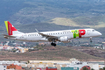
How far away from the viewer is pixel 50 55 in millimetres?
141625

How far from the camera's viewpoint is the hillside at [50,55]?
134 m

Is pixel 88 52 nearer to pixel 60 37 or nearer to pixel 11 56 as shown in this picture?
pixel 11 56

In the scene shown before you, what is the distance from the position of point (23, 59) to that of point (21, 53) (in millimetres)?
13192

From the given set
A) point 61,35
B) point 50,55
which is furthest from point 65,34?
point 50,55

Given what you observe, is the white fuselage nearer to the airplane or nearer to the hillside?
the airplane

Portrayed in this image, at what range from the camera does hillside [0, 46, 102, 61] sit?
13415cm

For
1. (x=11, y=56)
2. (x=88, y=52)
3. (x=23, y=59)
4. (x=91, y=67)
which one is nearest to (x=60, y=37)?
(x=91, y=67)

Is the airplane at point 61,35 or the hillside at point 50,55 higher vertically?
the airplane at point 61,35

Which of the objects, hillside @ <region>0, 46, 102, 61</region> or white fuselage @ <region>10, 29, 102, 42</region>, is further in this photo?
hillside @ <region>0, 46, 102, 61</region>

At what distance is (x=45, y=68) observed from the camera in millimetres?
103125

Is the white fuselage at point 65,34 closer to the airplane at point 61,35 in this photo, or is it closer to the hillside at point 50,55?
the airplane at point 61,35

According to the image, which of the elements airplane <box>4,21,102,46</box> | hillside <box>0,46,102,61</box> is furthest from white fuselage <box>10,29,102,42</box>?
hillside <box>0,46,102,61</box>

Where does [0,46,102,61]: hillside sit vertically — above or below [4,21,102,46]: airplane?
below

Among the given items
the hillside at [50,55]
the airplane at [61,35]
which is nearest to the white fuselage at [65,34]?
the airplane at [61,35]
